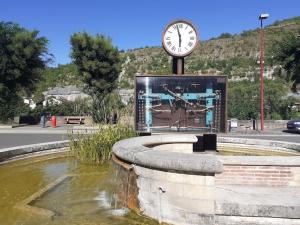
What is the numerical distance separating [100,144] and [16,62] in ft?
77.1

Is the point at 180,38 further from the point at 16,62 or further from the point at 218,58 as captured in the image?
the point at 218,58

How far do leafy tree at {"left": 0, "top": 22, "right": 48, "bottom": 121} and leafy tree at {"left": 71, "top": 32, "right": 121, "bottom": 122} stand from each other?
4224mm

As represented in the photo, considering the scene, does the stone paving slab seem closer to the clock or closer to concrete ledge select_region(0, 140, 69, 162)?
the clock

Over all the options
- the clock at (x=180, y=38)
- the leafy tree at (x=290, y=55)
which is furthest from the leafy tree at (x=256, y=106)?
the clock at (x=180, y=38)

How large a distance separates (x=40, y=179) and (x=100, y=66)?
94.2ft

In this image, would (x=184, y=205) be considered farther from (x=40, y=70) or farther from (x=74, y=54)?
(x=74, y=54)

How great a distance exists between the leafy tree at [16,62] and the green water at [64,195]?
22573 millimetres

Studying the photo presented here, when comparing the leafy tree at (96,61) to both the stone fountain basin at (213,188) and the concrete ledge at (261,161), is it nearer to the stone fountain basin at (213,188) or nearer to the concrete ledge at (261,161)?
the stone fountain basin at (213,188)

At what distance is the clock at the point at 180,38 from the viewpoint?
34.7 ft

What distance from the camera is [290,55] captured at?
3484 cm

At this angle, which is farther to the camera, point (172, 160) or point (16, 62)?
point (16, 62)

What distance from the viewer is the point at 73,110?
3875 cm

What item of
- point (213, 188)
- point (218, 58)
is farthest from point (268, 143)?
point (218, 58)

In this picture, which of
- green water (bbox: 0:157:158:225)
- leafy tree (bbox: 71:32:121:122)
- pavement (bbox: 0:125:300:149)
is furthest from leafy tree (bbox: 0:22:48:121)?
green water (bbox: 0:157:158:225)
